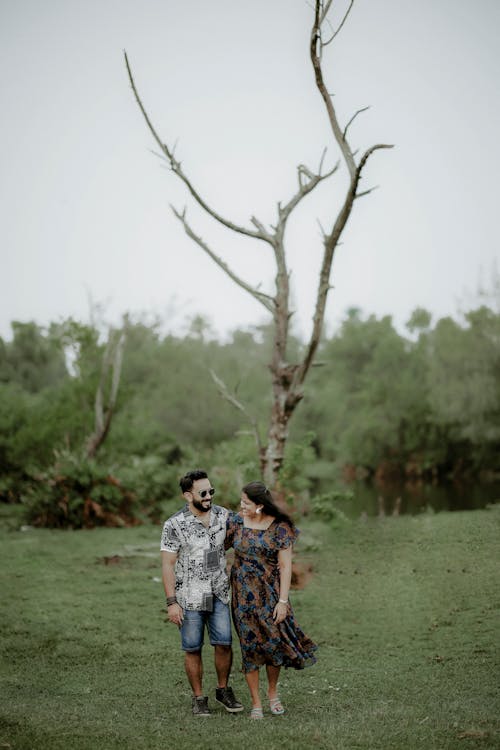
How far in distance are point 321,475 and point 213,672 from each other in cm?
3896

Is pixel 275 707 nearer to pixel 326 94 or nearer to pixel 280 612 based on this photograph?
pixel 280 612

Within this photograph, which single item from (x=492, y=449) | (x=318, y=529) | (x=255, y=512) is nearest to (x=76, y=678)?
(x=255, y=512)

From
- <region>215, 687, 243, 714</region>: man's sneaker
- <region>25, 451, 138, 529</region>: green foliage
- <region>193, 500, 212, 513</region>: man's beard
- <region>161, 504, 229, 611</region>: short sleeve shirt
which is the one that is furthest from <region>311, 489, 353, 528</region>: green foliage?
<region>193, 500, 212, 513</region>: man's beard

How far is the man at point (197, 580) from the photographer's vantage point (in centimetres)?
580

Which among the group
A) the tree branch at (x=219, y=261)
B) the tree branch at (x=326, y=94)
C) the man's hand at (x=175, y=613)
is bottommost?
the man's hand at (x=175, y=613)

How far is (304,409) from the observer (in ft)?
181

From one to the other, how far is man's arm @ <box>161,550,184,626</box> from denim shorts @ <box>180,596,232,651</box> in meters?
0.08

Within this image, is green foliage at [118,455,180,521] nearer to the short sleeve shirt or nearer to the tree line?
the tree line

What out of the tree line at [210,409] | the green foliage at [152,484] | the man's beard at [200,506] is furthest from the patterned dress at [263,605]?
the green foliage at [152,484]

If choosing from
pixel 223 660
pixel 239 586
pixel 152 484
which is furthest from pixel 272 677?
pixel 152 484

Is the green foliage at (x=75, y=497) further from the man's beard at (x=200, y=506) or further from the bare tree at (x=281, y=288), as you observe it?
the man's beard at (x=200, y=506)

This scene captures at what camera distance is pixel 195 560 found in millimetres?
5855

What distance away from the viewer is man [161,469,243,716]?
228 inches

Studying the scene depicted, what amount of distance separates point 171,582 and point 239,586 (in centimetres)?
49
